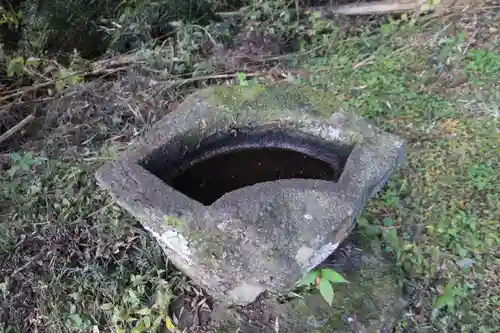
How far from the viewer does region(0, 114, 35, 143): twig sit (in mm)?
2936

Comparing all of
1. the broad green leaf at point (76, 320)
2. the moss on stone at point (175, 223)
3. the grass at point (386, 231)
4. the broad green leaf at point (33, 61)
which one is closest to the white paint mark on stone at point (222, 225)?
the moss on stone at point (175, 223)

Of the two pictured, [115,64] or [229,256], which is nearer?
[229,256]


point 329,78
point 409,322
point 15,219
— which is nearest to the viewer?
point 409,322

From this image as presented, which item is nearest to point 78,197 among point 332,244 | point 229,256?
point 229,256

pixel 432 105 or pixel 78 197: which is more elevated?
pixel 432 105

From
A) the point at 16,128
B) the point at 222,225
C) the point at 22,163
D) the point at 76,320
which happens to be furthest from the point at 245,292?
the point at 16,128

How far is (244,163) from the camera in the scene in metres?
2.05

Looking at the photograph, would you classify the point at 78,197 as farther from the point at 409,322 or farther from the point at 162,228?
the point at 409,322

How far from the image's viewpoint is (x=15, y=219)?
7.94 feet

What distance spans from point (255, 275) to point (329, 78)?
197 centimetres

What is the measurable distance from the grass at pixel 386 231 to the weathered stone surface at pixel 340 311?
117 mm

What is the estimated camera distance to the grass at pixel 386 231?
2105mm

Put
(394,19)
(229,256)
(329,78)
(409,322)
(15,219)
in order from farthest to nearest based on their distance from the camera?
1. (394,19)
2. (329,78)
3. (15,219)
4. (409,322)
5. (229,256)

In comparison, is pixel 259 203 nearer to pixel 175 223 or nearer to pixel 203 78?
pixel 175 223
